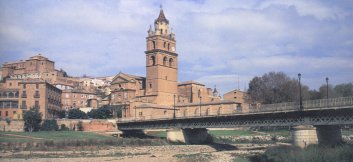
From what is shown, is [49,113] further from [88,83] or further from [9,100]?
[88,83]

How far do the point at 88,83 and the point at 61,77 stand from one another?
77.8 feet

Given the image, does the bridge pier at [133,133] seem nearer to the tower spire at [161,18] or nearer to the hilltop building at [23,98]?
the hilltop building at [23,98]

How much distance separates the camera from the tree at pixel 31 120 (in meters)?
82.6

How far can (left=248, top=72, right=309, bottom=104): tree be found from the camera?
302ft

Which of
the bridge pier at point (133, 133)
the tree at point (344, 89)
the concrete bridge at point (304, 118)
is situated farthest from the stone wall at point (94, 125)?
the tree at point (344, 89)

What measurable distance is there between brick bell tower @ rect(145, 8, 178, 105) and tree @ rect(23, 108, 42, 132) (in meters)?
31.9

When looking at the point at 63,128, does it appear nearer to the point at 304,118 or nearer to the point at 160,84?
the point at 160,84

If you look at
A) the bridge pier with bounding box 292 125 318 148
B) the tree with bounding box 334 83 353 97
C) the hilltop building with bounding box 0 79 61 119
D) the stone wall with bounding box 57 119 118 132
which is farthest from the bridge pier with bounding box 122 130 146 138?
the tree with bounding box 334 83 353 97

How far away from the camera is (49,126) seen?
278 ft

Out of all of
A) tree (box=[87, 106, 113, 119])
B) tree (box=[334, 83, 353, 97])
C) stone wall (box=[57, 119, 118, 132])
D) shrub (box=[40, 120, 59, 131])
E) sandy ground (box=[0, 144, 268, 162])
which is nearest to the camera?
sandy ground (box=[0, 144, 268, 162])

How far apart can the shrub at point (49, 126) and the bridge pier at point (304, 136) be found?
5262cm

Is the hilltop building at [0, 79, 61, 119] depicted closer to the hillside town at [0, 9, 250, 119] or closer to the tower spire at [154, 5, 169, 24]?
the hillside town at [0, 9, 250, 119]

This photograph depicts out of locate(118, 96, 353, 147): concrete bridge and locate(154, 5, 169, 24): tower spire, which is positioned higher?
locate(154, 5, 169, 24): tower spire

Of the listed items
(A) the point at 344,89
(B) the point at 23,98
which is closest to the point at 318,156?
(B) the point at 23,98
